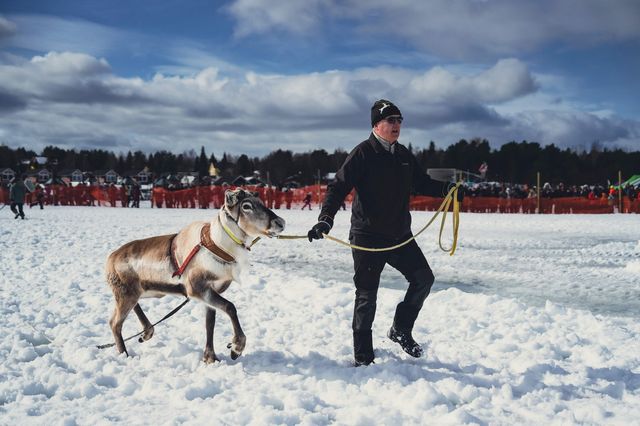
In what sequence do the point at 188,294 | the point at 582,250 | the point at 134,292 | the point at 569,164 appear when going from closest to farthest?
1. the point at 188,294
2. the point at 134,292
3. the point at 582,250
4. the point at 569,164

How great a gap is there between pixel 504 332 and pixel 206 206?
27898 mm

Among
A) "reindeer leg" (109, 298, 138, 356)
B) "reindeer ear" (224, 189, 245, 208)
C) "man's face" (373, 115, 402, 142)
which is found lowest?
"reindeer leg" (109, 298, 138, 356)

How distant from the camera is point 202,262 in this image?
4.02m

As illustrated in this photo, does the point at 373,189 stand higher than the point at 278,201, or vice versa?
the point at 373,189

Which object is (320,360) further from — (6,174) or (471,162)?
(6,174)

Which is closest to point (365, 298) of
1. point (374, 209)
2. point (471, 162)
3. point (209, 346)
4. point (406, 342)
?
point (406, 342)

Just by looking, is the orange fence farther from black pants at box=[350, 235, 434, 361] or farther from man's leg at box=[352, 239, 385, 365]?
man's leg at box=[352, 239, 385, 365]

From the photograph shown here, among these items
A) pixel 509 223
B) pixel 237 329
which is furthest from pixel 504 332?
pixel 509 223

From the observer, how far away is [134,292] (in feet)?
14.2

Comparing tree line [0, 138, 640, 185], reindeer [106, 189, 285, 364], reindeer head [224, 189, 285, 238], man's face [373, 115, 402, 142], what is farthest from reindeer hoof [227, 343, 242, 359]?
tree line [0, 138, 640, 185]

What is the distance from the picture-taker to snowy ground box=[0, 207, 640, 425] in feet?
11.0

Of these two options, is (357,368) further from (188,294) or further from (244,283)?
(244,283)

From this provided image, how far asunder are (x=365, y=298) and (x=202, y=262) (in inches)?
50.7

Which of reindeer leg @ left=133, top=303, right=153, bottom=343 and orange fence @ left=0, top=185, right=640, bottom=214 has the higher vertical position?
orange fence @ left=0, top=185, right=640, bottom=214
